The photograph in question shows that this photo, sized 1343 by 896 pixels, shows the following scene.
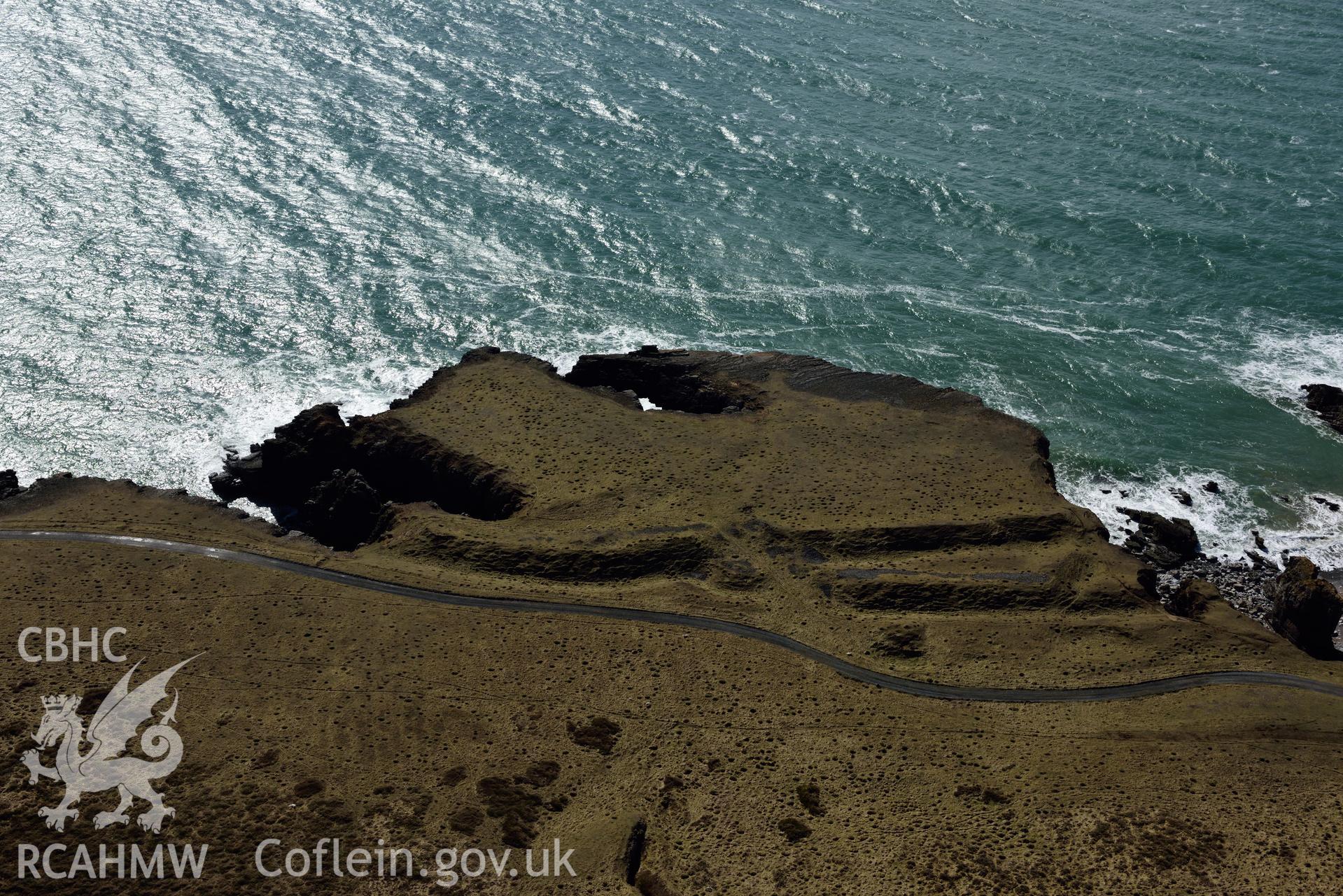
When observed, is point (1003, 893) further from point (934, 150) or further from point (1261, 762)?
point (934, 150)

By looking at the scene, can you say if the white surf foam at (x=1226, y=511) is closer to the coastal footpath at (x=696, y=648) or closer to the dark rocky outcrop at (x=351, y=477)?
the coastal footpath at (x=696, y=648)

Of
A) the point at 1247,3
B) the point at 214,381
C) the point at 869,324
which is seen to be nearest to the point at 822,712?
the point at 869,324

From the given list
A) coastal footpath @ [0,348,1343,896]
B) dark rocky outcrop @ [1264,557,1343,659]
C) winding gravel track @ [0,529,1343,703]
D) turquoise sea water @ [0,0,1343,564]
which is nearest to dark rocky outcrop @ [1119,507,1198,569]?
coastal footpath @ [0,348,1343,896]

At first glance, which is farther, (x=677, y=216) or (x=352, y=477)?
(x=677, y=216)

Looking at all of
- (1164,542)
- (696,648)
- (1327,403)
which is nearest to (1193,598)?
(1164,542)

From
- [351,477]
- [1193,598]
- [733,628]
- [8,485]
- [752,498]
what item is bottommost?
[8,485]

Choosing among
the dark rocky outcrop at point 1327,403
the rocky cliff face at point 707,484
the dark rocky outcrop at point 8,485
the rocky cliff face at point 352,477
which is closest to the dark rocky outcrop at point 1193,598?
the rocky cliff face at point 707,484

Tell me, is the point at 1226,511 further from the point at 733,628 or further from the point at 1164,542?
the point at 733,628
